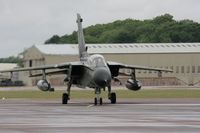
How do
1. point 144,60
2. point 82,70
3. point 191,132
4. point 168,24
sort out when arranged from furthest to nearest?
point 168,24 → point 144,60 → point 82,70 → point 191,132

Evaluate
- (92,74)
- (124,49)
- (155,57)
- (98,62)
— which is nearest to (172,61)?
(155,57)

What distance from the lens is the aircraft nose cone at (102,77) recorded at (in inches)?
1812

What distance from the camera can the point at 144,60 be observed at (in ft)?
454

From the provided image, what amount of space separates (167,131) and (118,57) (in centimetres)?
11620

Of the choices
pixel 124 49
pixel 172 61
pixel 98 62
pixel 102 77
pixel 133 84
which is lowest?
pixel 133 84

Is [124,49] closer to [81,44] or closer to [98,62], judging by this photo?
[81,44]

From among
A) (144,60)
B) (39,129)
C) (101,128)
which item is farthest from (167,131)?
(144,60)

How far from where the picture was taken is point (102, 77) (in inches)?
1812

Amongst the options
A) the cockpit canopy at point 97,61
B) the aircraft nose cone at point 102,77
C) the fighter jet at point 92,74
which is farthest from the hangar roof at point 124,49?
the aircraft nose cone at point 102,77

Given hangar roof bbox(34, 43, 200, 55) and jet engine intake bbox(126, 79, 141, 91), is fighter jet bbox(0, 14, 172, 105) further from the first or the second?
hangar roof bbox(34, 43, 200, 55)

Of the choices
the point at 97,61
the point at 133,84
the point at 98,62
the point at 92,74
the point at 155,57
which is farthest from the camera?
the point at 155,57

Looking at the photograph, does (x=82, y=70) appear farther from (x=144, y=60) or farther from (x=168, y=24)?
(x=168, y=24)

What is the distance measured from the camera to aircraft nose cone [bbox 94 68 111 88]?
4603cm

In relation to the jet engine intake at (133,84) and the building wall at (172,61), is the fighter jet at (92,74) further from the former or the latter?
the building wall at (172,61)
